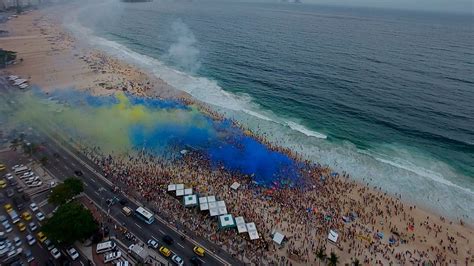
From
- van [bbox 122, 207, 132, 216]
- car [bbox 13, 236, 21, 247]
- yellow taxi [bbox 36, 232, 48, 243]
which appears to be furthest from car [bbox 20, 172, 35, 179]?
van [bbox 122, 207, 132, 216]

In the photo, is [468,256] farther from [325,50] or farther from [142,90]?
[325,50]

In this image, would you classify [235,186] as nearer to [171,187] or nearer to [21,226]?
[171,187]

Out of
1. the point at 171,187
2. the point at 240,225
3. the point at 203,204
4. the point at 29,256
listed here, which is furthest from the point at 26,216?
the point at 240,225

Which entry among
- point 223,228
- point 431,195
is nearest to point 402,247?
point 431,195

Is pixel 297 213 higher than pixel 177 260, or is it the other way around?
pixel 297 213

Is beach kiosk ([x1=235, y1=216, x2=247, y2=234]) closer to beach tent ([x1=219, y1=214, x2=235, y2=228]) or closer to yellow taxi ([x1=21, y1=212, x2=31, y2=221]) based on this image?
beach tent ([x1=219, y1=214, x2=235, y2=228])

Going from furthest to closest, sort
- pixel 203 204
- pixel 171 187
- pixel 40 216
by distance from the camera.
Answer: pixel 171 187
pixel 203 204
pixel 40 216
